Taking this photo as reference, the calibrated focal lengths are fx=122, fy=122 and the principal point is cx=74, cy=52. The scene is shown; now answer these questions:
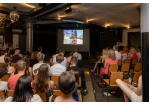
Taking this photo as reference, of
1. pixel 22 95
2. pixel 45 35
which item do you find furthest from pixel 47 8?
pixel 45 35

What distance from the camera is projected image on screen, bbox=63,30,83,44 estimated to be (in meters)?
13.3

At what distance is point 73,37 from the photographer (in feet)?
43.9

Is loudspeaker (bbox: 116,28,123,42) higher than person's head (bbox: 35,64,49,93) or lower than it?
higher

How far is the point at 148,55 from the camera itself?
1.32 m

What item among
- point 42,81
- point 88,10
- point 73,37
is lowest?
point 42,81

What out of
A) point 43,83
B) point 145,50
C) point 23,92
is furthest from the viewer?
point 43,83

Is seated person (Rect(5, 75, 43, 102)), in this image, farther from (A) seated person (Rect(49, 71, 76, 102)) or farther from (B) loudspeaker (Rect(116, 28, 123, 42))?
(B) loudspeaker (Rect(116, 28, 123, 42))

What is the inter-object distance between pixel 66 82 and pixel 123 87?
1056 mm

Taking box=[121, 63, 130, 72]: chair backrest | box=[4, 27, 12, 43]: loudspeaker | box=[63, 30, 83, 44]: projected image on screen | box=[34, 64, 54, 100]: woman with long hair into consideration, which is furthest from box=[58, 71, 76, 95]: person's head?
box=[4, 27, 12, 43]: loudspeaker

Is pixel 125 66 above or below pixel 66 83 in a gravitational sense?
below

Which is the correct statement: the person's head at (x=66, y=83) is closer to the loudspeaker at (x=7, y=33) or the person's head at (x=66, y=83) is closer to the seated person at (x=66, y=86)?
the seated person at (x=66, y=86)

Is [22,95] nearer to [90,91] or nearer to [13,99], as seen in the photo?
[13,99]

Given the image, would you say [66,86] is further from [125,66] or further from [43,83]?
[125,66]

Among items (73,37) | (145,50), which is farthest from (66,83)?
(73,37)
